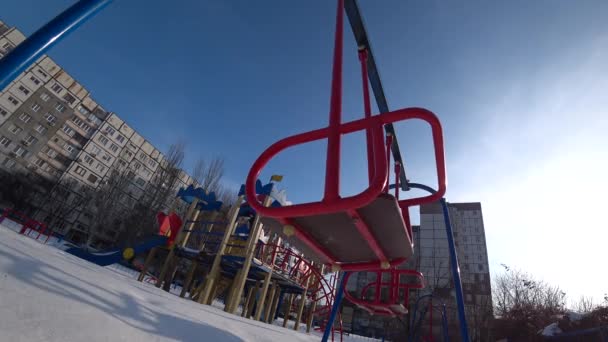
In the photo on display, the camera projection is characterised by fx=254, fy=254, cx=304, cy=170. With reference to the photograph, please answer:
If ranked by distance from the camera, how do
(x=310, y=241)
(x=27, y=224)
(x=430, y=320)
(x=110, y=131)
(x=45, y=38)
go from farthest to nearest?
(x=110, y=131) → (x=27, y=224) → (x=430, y=320) → (x=310, y=241) → (x=45, y=38)

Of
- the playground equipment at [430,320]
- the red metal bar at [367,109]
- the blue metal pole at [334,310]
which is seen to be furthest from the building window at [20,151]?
the red metal bar at [367,109]

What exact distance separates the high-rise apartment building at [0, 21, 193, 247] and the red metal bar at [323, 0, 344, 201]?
37641mm

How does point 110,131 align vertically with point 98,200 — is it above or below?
above

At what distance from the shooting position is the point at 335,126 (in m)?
1.78

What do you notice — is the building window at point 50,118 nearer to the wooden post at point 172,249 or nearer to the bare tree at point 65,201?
the bare tree at point 65,201

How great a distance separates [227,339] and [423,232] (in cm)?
4459

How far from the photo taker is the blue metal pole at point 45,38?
970 mm

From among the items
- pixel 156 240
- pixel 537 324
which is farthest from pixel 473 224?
pixel 156 240

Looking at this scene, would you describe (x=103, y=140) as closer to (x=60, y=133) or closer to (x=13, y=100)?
(x=60, y=133)

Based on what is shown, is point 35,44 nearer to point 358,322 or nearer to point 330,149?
point 330,149

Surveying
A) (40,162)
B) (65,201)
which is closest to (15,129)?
(40,162)

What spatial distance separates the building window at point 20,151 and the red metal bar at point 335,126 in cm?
4643

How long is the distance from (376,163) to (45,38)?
5.58 feet

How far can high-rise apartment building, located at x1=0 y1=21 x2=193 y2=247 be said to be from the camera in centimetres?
3247
